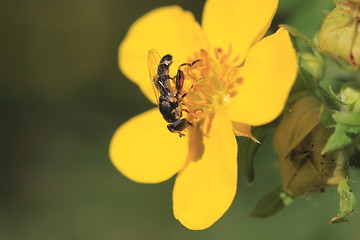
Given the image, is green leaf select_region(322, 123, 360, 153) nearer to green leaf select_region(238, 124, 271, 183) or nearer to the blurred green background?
green leaf select_region(238, 124, 271, 183)

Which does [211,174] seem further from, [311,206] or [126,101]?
[126,101]

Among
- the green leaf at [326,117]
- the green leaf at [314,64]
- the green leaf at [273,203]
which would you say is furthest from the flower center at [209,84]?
the green leaf at [326,117]

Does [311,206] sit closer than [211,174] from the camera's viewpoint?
No

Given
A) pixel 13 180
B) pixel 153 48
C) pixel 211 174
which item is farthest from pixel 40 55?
pixel 211 174

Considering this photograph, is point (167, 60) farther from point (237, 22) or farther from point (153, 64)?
point (237, 22)

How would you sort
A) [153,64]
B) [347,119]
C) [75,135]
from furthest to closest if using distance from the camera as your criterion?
[75,135]
[153,64]
[347,119]

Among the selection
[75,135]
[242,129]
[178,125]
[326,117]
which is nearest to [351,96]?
[326,117]

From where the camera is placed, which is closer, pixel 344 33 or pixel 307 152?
pixel 344 33
